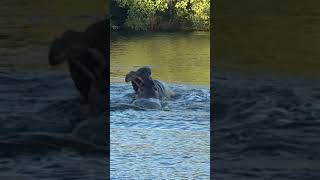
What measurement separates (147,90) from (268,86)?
457 cm

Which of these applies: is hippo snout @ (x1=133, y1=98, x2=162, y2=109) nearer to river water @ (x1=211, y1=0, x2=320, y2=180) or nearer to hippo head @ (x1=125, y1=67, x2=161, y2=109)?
hippo head @ (x1=125, y1=67, x2=161, y2=109)

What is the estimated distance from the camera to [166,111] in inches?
315

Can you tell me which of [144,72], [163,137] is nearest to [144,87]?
[144,72]

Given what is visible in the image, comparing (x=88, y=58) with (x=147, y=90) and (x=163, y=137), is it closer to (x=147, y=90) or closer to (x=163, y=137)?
(x=163, y=137)

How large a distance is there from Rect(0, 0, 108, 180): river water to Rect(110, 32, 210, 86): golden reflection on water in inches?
151

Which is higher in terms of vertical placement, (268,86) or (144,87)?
(268,86)

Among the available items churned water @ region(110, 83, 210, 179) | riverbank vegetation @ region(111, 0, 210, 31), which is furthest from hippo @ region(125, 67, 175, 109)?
riverbank vegetation @ region(111, 0, 210, 31)

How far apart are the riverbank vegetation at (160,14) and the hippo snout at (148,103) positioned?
1.04 m

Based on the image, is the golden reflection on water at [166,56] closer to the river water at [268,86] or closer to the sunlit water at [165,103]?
the sunlit water at [165,103]

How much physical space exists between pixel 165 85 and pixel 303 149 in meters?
4.77

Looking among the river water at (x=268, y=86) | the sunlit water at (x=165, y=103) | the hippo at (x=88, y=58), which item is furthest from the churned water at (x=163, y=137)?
the river water at (x=268, y=86)

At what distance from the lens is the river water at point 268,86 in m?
3.50

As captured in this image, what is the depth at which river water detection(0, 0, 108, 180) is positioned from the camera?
3688mm

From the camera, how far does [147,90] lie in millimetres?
8047
